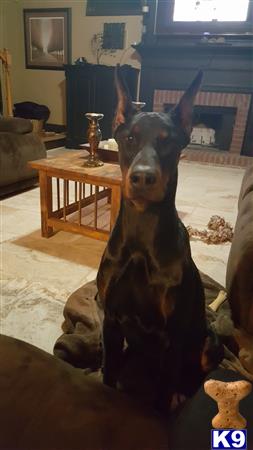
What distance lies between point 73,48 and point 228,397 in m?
6.30

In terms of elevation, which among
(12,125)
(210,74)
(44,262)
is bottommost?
(44,262)

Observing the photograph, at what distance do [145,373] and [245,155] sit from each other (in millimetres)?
4486

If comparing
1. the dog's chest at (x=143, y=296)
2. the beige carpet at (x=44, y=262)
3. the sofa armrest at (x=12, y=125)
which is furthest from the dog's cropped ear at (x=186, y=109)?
the sofa armrest at (x=12, y=125)

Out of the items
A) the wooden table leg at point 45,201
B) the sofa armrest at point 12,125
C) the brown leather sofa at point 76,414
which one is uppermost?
the sofa armrest at point 12,125

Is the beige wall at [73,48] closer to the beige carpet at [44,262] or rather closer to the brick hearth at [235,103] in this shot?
the brick hearth at [235,103]

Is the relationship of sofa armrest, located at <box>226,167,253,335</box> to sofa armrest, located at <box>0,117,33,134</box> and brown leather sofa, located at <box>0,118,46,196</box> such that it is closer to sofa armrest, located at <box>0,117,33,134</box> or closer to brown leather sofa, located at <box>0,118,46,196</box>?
brown leather sofa, located at <box>0,118,46,196</box>

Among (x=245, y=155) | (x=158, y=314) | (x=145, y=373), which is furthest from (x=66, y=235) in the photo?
(x=245, y=155)

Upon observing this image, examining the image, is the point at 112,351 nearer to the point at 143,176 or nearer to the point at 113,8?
the point at 143,176

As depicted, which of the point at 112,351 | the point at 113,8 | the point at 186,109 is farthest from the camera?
the point at 113,8

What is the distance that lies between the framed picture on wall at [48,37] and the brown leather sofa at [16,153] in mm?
3270

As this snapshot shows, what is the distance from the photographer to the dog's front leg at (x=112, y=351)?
999 millimetres

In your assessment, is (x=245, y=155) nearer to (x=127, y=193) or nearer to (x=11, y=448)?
(x=127, y=193)

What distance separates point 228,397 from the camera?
0.49 m

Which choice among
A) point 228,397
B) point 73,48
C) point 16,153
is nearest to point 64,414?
point 228,397
